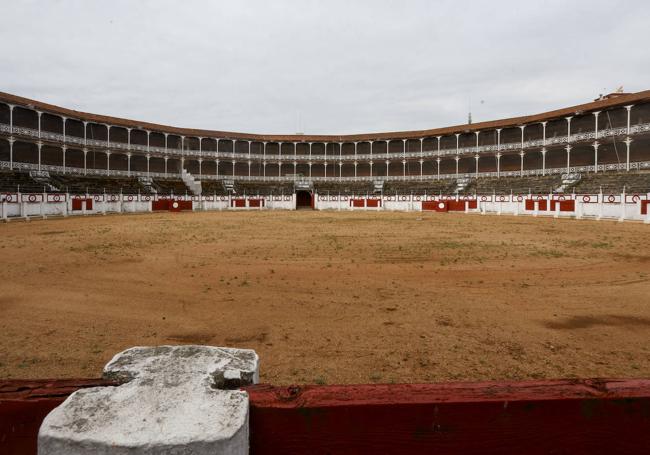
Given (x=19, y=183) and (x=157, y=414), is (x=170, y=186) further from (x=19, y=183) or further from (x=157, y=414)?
(x=157, y=414)

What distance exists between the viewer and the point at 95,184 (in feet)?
132

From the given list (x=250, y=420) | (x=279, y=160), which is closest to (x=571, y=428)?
(x=250, y=420)

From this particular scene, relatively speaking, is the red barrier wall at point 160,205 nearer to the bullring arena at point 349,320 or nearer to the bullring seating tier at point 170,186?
the bullring seating tier at point 170,186

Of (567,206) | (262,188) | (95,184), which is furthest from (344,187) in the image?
(567,206)

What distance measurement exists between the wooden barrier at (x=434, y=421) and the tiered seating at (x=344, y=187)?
1986 inches

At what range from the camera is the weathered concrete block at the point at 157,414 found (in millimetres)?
1115

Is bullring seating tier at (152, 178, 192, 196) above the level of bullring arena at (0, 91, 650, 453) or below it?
above

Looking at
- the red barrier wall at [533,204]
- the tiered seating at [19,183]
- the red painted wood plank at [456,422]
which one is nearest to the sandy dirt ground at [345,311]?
the red painted wood plank at [456,422]

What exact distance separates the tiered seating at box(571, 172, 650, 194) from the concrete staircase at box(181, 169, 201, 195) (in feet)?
132

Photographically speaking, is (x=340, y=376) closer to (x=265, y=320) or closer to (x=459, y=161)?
(x=265, y=320)

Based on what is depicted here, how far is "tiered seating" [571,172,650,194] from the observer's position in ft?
90.2

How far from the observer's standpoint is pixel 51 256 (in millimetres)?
10188

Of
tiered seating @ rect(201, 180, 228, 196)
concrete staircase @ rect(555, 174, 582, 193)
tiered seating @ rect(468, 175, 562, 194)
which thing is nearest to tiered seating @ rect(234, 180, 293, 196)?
tiered seating @ rect(201, 180, 228, 196)

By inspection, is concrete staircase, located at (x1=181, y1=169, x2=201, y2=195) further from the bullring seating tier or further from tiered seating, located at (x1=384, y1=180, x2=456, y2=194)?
tiered seating, located at (x1=384, y1=180, x2=456, y2=194)
